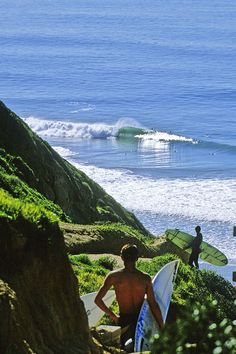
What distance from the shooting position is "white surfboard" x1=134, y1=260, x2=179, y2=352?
970cm

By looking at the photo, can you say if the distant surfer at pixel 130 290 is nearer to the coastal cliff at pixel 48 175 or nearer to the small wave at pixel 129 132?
the coastal cliff at pixel 48 175

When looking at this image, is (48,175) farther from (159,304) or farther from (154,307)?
(154,307)

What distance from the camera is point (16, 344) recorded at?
7766 mm

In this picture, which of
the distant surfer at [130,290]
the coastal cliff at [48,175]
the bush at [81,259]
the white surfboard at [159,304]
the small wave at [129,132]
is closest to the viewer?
the white surfboard at [159,304]

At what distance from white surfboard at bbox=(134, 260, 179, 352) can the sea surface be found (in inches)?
802

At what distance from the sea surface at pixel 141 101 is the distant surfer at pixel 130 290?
75.8 feet

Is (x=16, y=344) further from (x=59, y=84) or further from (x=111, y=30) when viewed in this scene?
(x=111, y=30)

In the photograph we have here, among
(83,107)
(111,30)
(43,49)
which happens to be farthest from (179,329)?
(111,30)

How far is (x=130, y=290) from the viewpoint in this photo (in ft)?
32.7

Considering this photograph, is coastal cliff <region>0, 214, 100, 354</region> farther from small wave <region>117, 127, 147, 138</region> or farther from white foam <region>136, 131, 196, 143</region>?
small wave <region>117, 127, 147, 138</region>

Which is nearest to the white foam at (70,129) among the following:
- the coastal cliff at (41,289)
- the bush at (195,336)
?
the coastal cliff at (41,289)

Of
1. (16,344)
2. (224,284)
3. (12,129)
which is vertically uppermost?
(12,129)

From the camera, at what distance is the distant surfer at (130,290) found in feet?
32.4

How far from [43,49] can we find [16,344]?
94348mm
